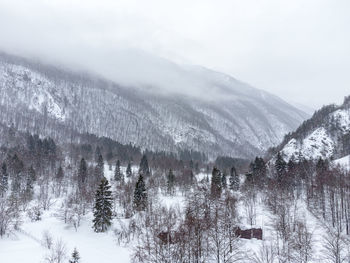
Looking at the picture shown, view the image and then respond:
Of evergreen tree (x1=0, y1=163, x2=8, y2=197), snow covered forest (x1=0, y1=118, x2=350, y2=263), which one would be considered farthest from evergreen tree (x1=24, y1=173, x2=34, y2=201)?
evergreen tree (x1=0, y1=163, x2=8, y2=197)

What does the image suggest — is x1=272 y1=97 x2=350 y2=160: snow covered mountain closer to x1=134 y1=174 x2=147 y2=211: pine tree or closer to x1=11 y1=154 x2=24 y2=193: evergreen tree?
x1=134 y1=174 x2=147 y2=211: pine tree

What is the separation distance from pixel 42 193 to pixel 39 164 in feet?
106

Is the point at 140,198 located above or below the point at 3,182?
below

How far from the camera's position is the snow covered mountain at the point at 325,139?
132250 mm

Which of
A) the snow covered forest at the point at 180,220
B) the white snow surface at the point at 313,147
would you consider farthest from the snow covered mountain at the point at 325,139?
the snow covered forest at the point at 180,220

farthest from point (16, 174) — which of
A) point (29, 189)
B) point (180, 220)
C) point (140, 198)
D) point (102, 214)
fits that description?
point (180, 220)

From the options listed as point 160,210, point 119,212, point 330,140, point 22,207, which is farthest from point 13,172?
point 330,140

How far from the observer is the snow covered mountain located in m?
132

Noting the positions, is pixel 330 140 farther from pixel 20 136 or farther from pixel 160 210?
pixel 20 136

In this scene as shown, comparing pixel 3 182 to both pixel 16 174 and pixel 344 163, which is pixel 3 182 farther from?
pixel 344 163

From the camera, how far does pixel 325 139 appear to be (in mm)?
138625

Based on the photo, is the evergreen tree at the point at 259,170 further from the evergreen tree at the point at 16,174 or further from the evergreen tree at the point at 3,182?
the evergreen tree at the point at 3,182

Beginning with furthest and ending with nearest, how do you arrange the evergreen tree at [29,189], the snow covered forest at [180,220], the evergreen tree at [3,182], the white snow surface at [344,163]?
the evergreen tree at [3,182] → the evergreen tree at [29,189] → the white snow surface at [344,163] → the snow covered forest at [180,220]

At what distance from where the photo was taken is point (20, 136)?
186250 mm
